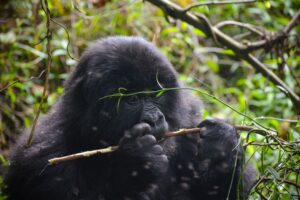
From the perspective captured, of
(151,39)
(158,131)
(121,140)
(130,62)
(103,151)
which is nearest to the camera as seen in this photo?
(103,151)

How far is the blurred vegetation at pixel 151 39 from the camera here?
5855mm

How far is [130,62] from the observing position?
12.1 ft

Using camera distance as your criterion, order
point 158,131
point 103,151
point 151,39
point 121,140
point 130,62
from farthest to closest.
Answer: point 151,39
point 130,62
point 121,140
point 158,131
point 103,151

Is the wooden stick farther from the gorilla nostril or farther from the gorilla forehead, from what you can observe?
the gorilla forehead

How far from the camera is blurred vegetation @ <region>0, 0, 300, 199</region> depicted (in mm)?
5855

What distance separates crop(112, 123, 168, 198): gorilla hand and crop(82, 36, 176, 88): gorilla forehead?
1.25 feet

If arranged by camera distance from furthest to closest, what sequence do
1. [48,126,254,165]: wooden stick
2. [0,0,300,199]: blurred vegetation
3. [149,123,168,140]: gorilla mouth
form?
[0,0,300,199]: blurred vegetation
[149,123,168,140]: gorilla mouth
[48,126,254,165]: wooden stick

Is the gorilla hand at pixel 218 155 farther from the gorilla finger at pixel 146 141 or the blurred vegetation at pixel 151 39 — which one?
the blurred vegetation at pixel 151 39

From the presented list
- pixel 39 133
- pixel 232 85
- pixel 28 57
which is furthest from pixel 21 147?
pixel 232 85

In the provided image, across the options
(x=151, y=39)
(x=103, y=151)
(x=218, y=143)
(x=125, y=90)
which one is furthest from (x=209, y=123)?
(x=151, y=39)

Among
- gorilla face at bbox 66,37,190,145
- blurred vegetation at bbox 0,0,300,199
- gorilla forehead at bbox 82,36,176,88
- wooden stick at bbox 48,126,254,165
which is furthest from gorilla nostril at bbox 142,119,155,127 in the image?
blurred vegetation at bbox 0,0,300,199

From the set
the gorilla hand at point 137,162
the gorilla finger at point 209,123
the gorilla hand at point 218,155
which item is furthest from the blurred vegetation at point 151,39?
the gorilla hand at point 137,162

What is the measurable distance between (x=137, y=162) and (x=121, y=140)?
0.20 meters

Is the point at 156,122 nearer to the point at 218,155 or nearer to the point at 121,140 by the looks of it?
the point at 121,140
